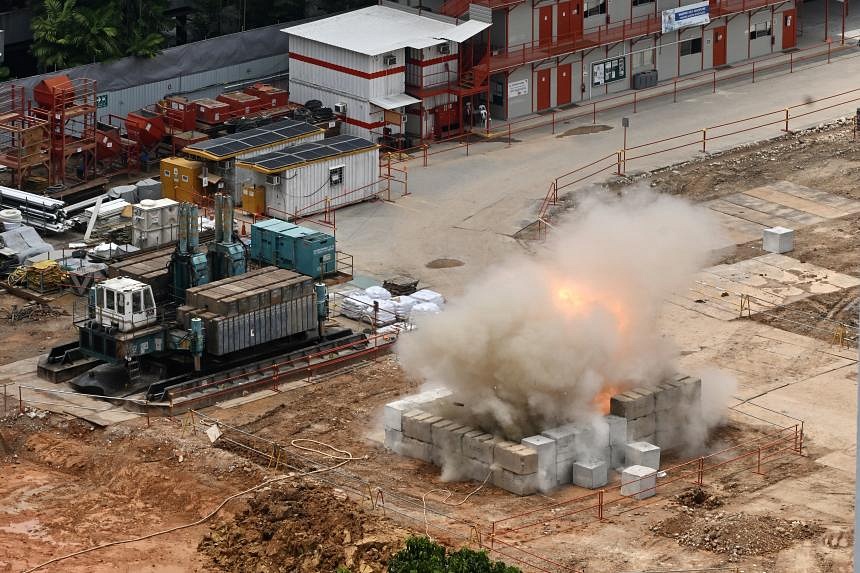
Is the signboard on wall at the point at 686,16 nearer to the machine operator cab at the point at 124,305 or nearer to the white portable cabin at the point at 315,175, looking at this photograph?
the white portable cabin at the point at 315,175

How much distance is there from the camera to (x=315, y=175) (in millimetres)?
71375

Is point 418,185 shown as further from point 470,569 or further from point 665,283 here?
point 470,569

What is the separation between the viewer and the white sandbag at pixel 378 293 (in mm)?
63156

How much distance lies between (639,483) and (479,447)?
13.3 ft

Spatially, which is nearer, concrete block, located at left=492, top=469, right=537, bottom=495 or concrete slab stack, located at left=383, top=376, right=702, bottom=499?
concrete block, located at left=492, top=469, right=537, bottom=495

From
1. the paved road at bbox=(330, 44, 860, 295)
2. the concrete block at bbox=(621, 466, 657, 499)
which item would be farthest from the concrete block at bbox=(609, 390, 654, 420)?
the paved road at bbox=(330, 44, 860, 295)

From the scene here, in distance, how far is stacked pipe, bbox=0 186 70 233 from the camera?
69625 mm

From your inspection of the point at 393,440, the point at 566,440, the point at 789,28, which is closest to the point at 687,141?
the point at 789,28

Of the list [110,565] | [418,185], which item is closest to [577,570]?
[110,565]

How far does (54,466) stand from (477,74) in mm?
31975

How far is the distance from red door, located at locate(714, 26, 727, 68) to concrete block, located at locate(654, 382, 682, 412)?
39.4 meters

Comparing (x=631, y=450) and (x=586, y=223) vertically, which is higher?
(x=586, y=223)

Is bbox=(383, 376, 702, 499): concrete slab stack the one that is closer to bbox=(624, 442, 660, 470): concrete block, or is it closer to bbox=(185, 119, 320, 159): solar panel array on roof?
bbox=(624, 442, 660, 470): concrete block

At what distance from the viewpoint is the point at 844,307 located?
64.0 meters
